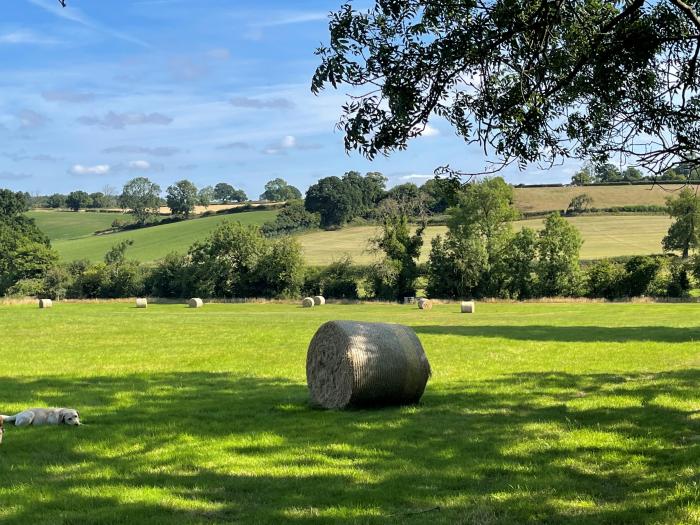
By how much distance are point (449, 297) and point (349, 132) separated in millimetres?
64234

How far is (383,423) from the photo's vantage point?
11.4 metres

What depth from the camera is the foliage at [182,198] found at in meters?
149

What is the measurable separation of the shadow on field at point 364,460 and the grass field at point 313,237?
222 feet

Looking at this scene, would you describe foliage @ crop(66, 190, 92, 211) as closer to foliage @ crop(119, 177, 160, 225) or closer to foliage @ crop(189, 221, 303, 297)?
foliage @ crop(119, 177, 160, 225)

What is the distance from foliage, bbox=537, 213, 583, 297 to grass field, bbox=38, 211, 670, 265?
30.8 ft

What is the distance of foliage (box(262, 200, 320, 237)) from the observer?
396 feet

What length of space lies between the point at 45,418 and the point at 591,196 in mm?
105034

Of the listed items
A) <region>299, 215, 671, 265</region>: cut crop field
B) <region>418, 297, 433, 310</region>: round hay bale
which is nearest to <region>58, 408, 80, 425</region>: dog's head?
<region>418, 297, 433, 310</region>: round hay bale

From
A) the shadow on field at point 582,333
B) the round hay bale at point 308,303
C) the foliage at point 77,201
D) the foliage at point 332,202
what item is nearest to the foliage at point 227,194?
the foliage at point 77,201

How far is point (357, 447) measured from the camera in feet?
31.8

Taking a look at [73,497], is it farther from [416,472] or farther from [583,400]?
[583,400]

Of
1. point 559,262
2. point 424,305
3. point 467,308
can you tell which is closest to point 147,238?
point 424,305

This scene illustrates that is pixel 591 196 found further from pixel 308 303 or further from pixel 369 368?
pixel 369 368

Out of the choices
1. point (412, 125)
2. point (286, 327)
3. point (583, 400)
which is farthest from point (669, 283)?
point (412, 125)
